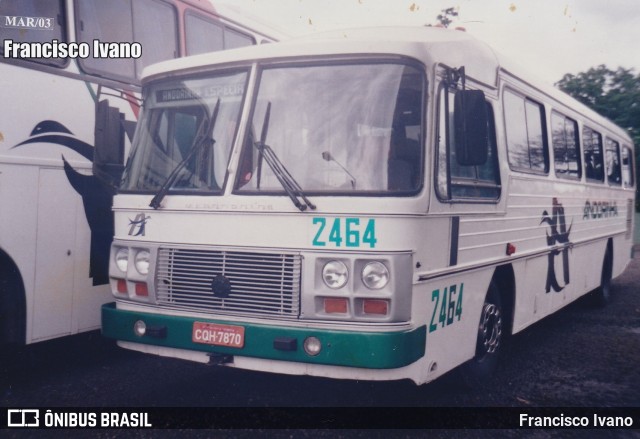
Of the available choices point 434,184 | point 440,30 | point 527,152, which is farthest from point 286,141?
point 527,152

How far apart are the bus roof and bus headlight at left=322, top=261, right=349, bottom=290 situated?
4.76 feet

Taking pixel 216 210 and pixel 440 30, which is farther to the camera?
pixel 440 30

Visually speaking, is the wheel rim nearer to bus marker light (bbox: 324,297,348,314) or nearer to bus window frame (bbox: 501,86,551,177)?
bus window frame (bbox: 501,86,551,177)

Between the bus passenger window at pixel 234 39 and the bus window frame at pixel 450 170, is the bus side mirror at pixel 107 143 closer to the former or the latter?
the bus window frame at pixel 450 170

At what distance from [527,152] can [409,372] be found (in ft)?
10.7

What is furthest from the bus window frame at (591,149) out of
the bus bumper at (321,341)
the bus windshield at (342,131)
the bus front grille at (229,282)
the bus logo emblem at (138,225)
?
the bus logo emblem at (138,225)

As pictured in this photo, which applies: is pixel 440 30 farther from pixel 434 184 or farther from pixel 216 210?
pixel 216 210

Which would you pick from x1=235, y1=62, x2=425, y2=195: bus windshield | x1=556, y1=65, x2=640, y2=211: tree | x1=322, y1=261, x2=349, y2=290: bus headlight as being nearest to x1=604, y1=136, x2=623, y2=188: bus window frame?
x1=235, y1=62, x2=425, y2=195: bus windshield

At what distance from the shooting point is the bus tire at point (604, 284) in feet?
36.1

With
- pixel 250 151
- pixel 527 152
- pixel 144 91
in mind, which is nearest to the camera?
pixel 250 151

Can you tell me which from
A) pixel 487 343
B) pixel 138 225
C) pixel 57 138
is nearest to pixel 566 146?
pixel 487 343

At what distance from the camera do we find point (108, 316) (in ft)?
17.4

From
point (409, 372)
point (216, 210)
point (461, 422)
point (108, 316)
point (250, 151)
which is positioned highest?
point (250, 151)

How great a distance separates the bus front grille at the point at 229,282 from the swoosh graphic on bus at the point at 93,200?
5.32ft
